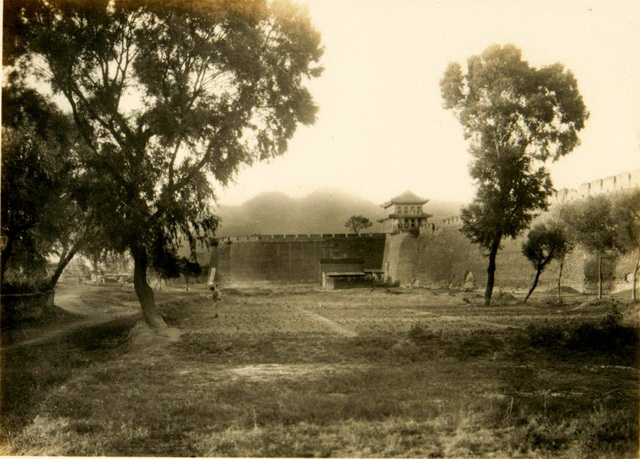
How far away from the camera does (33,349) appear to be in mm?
11133

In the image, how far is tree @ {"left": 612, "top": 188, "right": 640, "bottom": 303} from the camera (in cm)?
1477

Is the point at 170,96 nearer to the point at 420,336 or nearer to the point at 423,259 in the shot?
the point at 420,336

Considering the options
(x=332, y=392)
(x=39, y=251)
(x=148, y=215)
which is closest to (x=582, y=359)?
(x=332, y=392)

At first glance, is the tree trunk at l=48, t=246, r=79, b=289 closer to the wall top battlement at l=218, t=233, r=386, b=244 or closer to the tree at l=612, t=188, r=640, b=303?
the tree at l=612, t=188, r=640, b=303

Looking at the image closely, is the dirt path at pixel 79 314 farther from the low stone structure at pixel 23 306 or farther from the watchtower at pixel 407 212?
the watchtower at pixel 407 212

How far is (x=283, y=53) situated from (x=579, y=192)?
18922 mm

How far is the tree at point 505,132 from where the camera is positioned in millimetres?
17750

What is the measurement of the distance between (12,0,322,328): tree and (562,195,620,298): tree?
42.8 feet

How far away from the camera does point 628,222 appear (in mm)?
16203

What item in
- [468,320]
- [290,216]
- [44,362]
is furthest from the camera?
[290,216]

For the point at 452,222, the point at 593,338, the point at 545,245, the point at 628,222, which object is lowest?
the point at 593,338

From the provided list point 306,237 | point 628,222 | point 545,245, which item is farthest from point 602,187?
point 306,237

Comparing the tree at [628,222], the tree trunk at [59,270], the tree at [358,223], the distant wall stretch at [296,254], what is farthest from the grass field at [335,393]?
the tree at [358,223]

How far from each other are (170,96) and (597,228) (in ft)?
55.2
